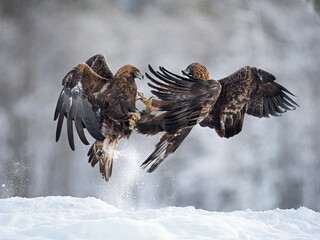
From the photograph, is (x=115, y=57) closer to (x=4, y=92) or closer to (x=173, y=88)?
(x=4, y=92)

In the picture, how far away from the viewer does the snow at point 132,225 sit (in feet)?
9.02

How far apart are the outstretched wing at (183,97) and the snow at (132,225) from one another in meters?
0.94

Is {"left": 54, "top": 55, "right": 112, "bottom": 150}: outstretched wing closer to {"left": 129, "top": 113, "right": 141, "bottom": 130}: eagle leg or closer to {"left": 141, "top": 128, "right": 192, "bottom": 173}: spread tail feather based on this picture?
{"left": 129, "top": 113, "right": 141, "bottom": 130}: eagle leg

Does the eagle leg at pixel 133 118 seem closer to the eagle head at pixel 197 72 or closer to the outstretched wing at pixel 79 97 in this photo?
the outstretched wing at pixel 79 97

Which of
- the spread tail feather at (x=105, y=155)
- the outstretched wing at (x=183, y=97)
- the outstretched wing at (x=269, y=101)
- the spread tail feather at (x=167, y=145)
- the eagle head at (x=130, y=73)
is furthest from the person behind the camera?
the outstretched wing at (x=269, y=101)

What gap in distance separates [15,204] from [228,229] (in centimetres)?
264

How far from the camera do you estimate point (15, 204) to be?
437cm

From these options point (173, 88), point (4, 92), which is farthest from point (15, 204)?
point (173, 88)

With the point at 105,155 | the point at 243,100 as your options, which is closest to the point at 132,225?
the point at 105,155

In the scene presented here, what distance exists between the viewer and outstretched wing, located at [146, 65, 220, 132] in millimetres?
2242

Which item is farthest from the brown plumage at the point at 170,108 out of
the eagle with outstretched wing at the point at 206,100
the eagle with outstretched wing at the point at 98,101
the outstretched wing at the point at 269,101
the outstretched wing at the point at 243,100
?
the outstretched wing at the point at 269,101

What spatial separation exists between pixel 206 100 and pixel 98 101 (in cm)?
76

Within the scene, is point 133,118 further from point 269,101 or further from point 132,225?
point 269,101

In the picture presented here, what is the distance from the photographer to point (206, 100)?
91.0 inches
